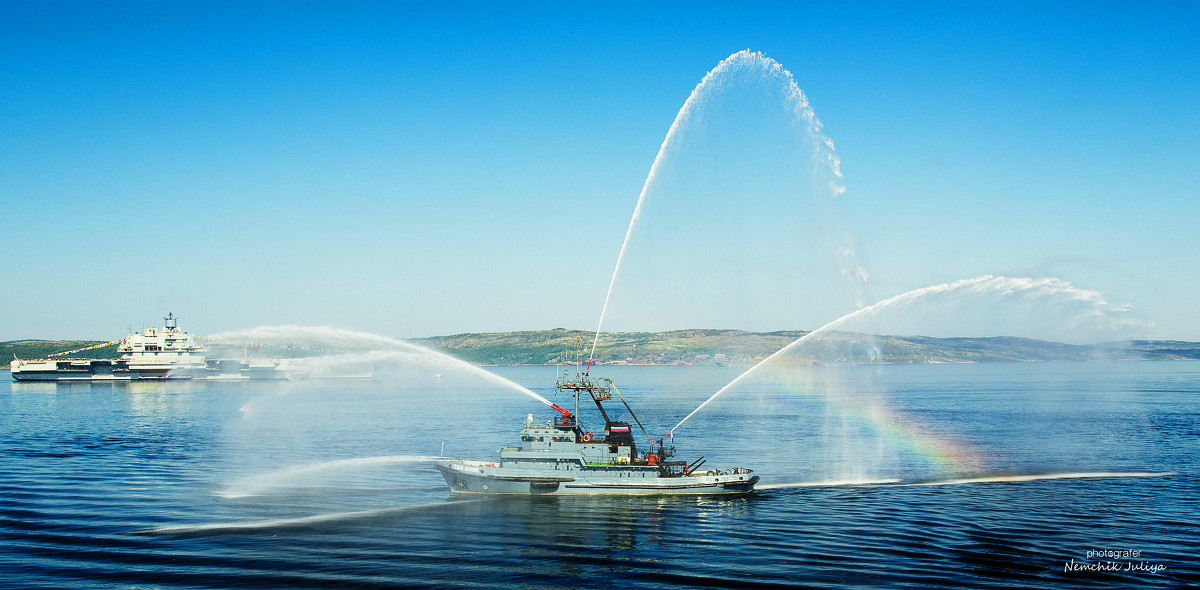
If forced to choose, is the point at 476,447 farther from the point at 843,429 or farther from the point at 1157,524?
the point at 1157,524

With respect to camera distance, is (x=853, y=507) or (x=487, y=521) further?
(x=853, y=507)

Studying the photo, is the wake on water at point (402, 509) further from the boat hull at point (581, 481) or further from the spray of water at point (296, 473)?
the spray of water at point (296, 473)

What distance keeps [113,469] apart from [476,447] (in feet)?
95.0

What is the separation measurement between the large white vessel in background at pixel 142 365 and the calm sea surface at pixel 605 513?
106 m

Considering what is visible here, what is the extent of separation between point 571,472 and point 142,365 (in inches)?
6929

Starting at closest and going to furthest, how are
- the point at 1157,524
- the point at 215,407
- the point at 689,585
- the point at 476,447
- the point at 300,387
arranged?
the point at 689,585, the point at 1157,524, the point at 476,447, the point at 215,407, the point at 300,387

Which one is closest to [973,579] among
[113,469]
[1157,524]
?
[1157,524]

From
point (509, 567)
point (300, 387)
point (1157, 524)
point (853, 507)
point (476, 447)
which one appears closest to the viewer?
point (509, 567)

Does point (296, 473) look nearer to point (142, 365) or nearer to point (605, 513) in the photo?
point (605, 513)

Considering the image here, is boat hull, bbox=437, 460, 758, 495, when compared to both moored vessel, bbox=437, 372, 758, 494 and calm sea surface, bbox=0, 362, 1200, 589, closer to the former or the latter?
moored vessel, bbox=437, 372, 758, 494

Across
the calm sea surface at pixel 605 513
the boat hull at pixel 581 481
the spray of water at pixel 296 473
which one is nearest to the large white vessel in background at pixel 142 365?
the calm sea surface at pixel 605 513

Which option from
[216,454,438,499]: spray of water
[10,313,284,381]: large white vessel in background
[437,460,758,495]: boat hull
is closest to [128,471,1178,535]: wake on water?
[437,460,758,495]: boat hull

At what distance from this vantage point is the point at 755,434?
82.2 meters

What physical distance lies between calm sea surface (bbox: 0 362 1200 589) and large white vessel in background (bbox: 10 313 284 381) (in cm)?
10612
